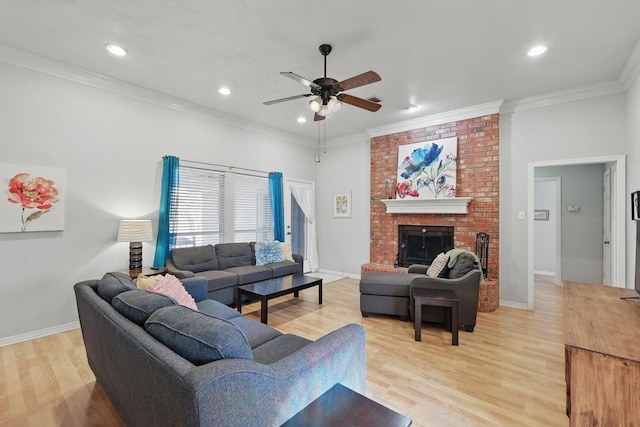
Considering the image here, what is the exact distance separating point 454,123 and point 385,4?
9.83 ft

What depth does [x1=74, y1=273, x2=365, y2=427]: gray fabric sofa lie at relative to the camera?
94 centimetres

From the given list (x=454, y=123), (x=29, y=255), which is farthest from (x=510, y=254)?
(x=29, y=255)

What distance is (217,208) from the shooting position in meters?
4.84

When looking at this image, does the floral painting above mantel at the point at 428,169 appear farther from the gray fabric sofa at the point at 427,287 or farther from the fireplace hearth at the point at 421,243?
the gray fabric sofa at the point at 427,287

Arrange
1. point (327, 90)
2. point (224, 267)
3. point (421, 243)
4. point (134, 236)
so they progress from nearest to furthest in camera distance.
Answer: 1. point (327, 90)
2. point (134, 236)
3. point (224, 267)
4. point (421, 243)

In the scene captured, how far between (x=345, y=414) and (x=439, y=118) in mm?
4858

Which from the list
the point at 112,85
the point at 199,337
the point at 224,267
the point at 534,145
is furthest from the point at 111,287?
the point at 534,145

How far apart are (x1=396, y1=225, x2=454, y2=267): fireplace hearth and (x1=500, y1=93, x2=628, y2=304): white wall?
839 mm

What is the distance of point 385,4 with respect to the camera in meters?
2.30

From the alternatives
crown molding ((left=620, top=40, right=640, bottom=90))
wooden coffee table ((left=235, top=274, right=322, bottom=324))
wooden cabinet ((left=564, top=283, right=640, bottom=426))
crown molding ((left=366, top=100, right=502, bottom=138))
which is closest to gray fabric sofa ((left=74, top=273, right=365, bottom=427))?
wooden cabinet ((left=564, top=283, right=640, bottom=426))

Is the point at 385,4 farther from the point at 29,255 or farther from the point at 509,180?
the point at 29,255

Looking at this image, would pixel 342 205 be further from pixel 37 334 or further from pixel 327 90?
pixel 37 334

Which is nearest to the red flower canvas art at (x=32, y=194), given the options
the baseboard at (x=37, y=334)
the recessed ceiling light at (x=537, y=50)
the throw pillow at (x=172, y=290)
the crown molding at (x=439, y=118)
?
the baseboard at (x=37, y=334)

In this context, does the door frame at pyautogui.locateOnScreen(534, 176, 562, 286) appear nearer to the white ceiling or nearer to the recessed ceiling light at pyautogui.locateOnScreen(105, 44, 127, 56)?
the white ceiling
